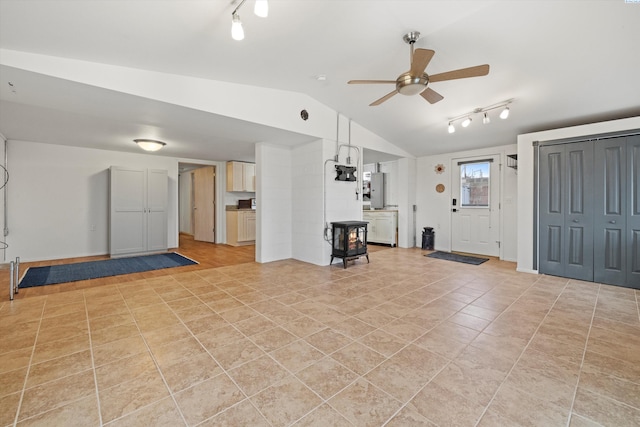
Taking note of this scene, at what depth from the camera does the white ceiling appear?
232 cm

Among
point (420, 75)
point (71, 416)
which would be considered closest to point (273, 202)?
point (420, 75)

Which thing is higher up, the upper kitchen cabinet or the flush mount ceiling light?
the flush mount ceiling light

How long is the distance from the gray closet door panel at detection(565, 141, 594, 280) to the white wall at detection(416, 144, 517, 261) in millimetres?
1318

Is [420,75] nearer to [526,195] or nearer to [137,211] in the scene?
[526,195]

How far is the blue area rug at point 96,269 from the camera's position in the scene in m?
4.04

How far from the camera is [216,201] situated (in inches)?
304

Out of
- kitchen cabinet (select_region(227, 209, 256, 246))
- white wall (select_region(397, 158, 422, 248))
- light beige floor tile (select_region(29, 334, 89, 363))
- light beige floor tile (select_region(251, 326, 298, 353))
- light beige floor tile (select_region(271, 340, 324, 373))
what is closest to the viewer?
light beige floor tile (select_region(271, 340, 324, 373))

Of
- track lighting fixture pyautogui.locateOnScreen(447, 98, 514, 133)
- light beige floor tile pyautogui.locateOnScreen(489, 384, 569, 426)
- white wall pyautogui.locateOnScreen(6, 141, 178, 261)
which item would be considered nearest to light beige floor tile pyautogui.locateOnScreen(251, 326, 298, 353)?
light beige floor tile pyautogui.locateOnScreen(489, 384, 569, 426)

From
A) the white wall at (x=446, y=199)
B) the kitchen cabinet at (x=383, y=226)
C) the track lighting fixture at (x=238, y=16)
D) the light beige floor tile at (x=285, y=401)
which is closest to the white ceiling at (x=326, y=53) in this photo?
the track lighting fixture at (x=238, y=16)

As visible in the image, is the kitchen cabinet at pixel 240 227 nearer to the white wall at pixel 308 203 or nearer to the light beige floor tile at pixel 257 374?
the white wall at pixel 308 203

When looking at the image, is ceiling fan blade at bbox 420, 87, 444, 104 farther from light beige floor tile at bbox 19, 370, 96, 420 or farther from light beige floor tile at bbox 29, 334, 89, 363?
light beige floor tile at bbox 29, 334, 89, 363

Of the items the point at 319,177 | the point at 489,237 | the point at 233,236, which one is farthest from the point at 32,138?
the point at 489,237

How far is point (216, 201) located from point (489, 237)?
6.86 meters

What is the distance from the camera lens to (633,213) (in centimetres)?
367
